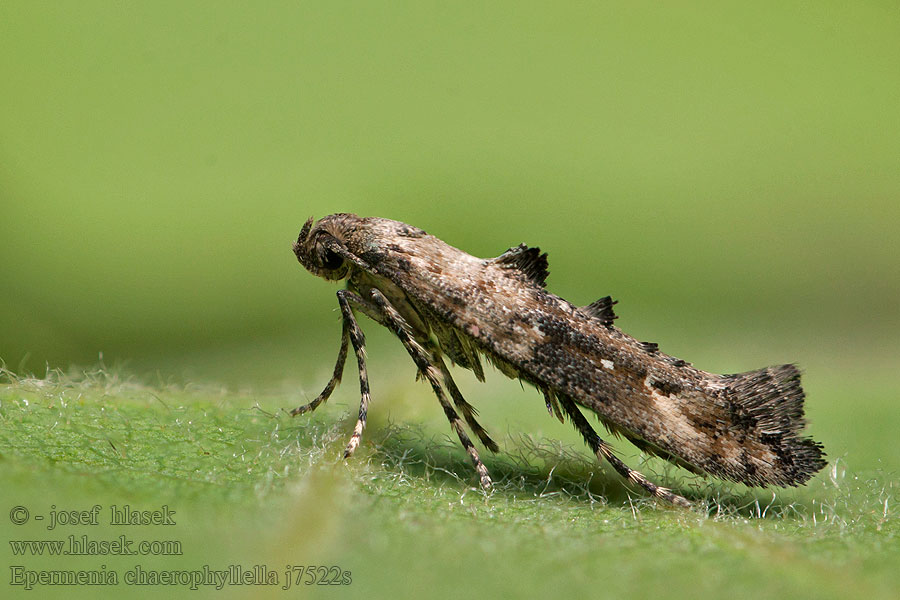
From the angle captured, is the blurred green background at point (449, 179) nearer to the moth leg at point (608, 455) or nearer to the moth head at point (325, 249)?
the moth leg at point (608, 455)

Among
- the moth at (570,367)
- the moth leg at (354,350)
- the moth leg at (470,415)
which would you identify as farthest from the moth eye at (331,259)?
the moth leg at (470,415)

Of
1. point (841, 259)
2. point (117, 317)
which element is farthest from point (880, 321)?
point (117, 317)

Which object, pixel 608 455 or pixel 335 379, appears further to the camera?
pixel 335 379

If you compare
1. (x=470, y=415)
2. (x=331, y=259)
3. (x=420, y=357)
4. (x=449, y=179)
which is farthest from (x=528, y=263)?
(x=449, y=179)

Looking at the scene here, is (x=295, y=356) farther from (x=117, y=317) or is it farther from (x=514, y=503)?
(x=514, y=503)

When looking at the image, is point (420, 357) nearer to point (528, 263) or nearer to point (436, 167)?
point (528, 263)

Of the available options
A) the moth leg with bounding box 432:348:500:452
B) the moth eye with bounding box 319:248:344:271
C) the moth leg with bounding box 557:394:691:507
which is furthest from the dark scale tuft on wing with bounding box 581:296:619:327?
the moth eye with bounding box 319:248:344:271
